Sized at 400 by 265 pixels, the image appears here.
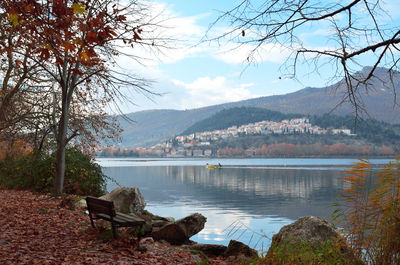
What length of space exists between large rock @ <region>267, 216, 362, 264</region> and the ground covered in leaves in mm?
1246

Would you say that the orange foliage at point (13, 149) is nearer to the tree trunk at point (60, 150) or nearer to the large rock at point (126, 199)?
the tree trunk at point (60, 150)

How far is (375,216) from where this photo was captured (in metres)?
4.83

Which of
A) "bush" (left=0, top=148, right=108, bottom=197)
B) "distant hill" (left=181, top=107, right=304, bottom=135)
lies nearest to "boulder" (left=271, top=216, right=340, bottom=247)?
"bush" (left=0, top=148, right=108, bottom=197)

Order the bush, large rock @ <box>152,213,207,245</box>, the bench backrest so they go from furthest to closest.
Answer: the bush
large rock @ <box>152,213,207,245</box>
the bench backrest

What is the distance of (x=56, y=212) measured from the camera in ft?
32.5

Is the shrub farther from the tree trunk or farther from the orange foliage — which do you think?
the orange foliage

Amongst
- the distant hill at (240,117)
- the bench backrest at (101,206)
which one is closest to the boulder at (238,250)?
the bench backrest at (101,206)

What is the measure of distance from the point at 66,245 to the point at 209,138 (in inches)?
6483

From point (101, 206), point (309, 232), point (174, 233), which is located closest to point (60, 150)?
point (174, 233)

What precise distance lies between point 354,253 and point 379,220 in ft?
2.03

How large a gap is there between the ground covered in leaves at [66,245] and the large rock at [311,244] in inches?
49.1

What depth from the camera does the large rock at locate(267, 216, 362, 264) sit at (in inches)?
210

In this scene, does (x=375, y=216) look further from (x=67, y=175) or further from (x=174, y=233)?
(x=67, y=175)

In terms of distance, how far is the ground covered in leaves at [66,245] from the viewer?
614cm
